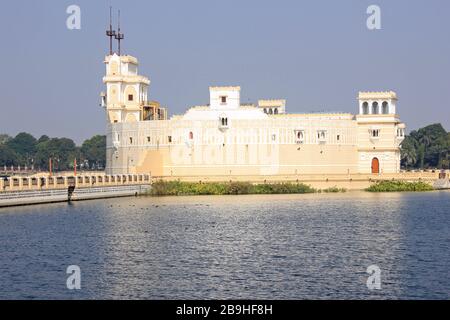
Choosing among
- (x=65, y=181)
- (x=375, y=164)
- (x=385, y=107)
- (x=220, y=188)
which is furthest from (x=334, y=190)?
(x=65, y=181)

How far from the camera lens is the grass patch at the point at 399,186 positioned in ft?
394

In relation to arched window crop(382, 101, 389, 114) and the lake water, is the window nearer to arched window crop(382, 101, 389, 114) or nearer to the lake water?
arched window crop(382, 101, 389, 114)

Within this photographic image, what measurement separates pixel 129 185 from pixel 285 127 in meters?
24.4

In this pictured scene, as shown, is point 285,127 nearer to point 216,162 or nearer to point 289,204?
point 216,162

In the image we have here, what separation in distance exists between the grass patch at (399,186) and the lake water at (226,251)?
98.6 ft

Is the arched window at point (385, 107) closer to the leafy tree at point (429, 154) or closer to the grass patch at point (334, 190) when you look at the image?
the grass patch at point (334, 190)

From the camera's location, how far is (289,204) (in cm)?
9500

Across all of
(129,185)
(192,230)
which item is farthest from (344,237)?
(129,185)

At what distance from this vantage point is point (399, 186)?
122 m

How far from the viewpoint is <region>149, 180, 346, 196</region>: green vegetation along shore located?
11812 cm

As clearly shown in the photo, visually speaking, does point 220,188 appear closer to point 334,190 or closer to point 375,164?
point 334,190

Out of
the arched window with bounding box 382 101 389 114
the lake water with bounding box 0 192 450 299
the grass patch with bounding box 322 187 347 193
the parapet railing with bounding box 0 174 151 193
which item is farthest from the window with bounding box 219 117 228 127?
the lake water with bounding box 0 192 450 299

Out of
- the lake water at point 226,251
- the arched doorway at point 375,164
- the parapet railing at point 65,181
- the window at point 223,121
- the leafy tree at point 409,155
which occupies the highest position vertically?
the window at point 223,121

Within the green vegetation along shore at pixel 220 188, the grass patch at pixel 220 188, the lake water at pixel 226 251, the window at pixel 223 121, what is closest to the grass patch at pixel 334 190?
the green vegetation along shore at pixel 220 188
